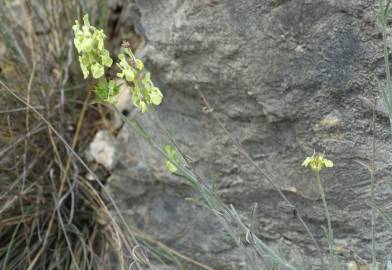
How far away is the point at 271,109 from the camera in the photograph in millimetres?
1437

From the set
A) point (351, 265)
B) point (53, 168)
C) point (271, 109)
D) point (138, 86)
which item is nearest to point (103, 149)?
point (53, 168)

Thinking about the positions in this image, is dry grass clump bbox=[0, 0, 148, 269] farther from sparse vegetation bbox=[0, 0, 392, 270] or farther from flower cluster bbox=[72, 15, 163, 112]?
flower cluster bbox=[72, 15, 163, 112]

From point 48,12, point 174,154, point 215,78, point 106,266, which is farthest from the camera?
point 48,12

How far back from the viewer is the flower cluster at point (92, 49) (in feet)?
3.13

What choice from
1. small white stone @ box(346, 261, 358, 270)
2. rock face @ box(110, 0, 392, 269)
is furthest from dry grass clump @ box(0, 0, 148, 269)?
small white stone @ box(346, 261, 358, 270)

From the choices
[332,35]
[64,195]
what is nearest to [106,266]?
[64,195]

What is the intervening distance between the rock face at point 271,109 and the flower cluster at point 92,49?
0.54 meters

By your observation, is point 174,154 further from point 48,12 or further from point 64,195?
point 48,12

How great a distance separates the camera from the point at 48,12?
2.03m

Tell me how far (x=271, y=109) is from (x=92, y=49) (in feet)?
1.91

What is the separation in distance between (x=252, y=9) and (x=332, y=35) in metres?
0.19

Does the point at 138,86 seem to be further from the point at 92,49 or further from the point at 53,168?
the point at 53,168

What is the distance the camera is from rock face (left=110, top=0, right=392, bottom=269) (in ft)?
4.39


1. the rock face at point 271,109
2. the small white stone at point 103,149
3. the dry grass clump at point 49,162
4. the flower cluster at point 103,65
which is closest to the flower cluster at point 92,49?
the flower cluster at point 103,65
